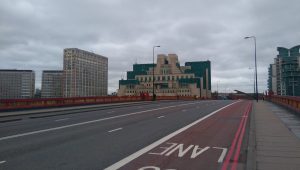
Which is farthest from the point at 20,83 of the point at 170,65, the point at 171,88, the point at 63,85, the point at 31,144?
the point at 170,65

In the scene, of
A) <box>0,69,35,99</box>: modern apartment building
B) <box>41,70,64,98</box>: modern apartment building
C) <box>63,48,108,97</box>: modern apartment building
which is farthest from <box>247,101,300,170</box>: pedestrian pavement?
<box>63,48,108,97</box>: modern apartment building

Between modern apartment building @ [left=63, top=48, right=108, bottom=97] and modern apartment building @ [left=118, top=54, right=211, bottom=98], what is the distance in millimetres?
68369

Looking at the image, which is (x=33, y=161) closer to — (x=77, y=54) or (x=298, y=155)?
(x=298, y=155)

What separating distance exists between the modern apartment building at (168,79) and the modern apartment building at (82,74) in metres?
68.4

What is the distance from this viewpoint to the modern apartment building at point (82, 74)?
3086 inches

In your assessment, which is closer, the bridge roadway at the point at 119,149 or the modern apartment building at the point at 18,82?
the bridge roadway at the point at 119,149

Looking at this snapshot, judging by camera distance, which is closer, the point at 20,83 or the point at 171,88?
the point at 20,83

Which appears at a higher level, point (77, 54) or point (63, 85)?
point (77, 54)

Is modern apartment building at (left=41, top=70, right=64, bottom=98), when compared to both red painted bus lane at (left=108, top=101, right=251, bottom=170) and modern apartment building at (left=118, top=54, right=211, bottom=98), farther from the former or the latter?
modern apartment building at (left=118, top=54, right=211, bottom=98)

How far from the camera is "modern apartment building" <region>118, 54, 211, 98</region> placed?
16650 cm

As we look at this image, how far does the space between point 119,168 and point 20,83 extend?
6243 cm

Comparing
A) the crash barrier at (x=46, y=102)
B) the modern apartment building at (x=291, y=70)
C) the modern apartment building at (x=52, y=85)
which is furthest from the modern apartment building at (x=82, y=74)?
the modern apartment building at (x=291, y=70)

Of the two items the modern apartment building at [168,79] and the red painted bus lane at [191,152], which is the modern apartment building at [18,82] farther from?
the modern apartment building at [168,79]

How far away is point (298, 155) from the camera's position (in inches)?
412
